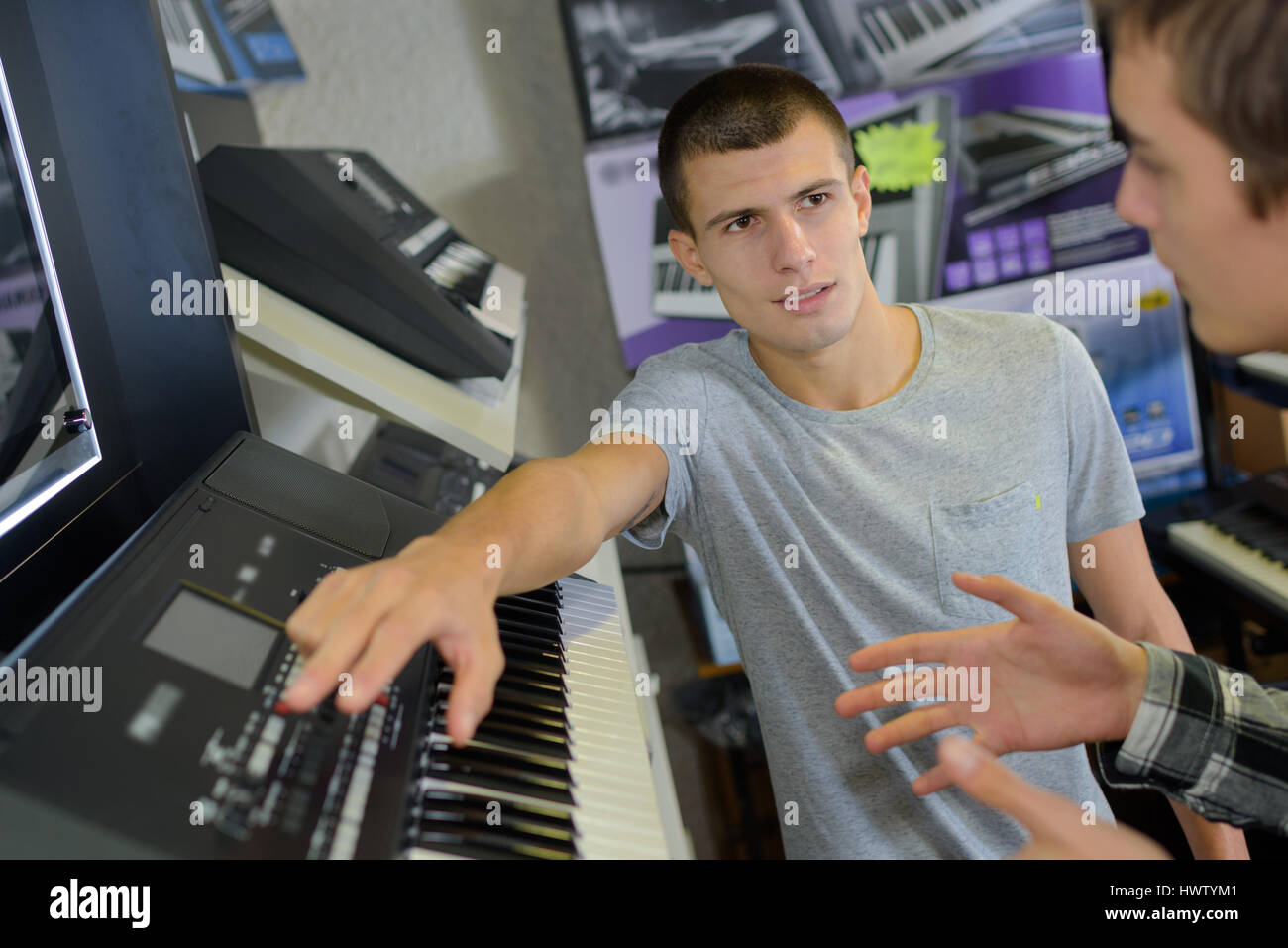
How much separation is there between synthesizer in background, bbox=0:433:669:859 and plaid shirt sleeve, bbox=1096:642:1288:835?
41 cm

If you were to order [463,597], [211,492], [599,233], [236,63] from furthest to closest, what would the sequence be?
[599,233]
[236,63]
[211,492]
[463,597]

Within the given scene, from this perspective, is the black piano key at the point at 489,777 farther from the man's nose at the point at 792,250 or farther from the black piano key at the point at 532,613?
the man's nose at the point at 792,250

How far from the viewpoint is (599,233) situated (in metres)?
2.11

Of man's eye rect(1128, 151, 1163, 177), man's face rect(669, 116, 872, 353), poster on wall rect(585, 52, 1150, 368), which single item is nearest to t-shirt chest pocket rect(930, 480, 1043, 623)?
man's face rect(669, 116, 872, 353)

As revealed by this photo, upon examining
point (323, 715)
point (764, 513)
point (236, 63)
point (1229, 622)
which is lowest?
point (1229, 622)

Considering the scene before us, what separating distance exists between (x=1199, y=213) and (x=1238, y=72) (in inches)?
3.6

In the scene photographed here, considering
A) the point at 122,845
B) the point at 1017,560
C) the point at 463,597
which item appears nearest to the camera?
the point at 122,845

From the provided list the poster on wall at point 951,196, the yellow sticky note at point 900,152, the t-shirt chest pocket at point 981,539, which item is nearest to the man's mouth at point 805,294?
the t-shirt chest pocket at point 981,539

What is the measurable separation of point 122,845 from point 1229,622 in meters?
2.09

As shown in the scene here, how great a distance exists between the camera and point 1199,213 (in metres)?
0.65

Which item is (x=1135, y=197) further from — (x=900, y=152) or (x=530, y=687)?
(x=900, y=152)

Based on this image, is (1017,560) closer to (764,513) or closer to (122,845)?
(764,513)

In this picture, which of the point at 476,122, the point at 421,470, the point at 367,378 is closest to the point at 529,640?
the point at 367,378
